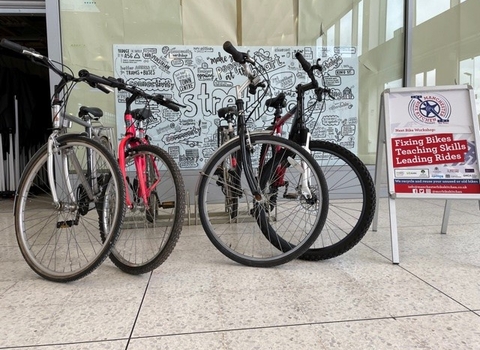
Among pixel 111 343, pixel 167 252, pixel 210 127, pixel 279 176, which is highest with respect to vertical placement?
pixel 210 127

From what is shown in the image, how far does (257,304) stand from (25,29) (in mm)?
6318

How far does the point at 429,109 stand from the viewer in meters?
2.11

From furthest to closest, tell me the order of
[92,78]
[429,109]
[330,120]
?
[330,120] → [429,109] → [92,78]

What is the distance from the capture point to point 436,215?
3359 mm

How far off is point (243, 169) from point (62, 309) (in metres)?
1.15

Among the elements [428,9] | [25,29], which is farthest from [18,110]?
[428,9]

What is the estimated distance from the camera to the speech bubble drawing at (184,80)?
4152 mm

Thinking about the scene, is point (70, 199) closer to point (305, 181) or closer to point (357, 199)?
point (305, 181)

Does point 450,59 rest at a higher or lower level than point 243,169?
higher

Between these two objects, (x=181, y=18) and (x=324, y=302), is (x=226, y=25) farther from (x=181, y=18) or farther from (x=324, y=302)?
(x=324, y=302)

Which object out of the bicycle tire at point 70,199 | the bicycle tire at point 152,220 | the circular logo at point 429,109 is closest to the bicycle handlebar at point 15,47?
the bicycle tire at point 70,199

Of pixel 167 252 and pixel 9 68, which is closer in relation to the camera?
pixel 167 252

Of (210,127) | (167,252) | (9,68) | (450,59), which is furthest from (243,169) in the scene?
(9,68)

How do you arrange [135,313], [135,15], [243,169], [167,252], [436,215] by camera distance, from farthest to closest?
[135,15] → [436,215] → [243,169] → [167,252] → [135,313]
